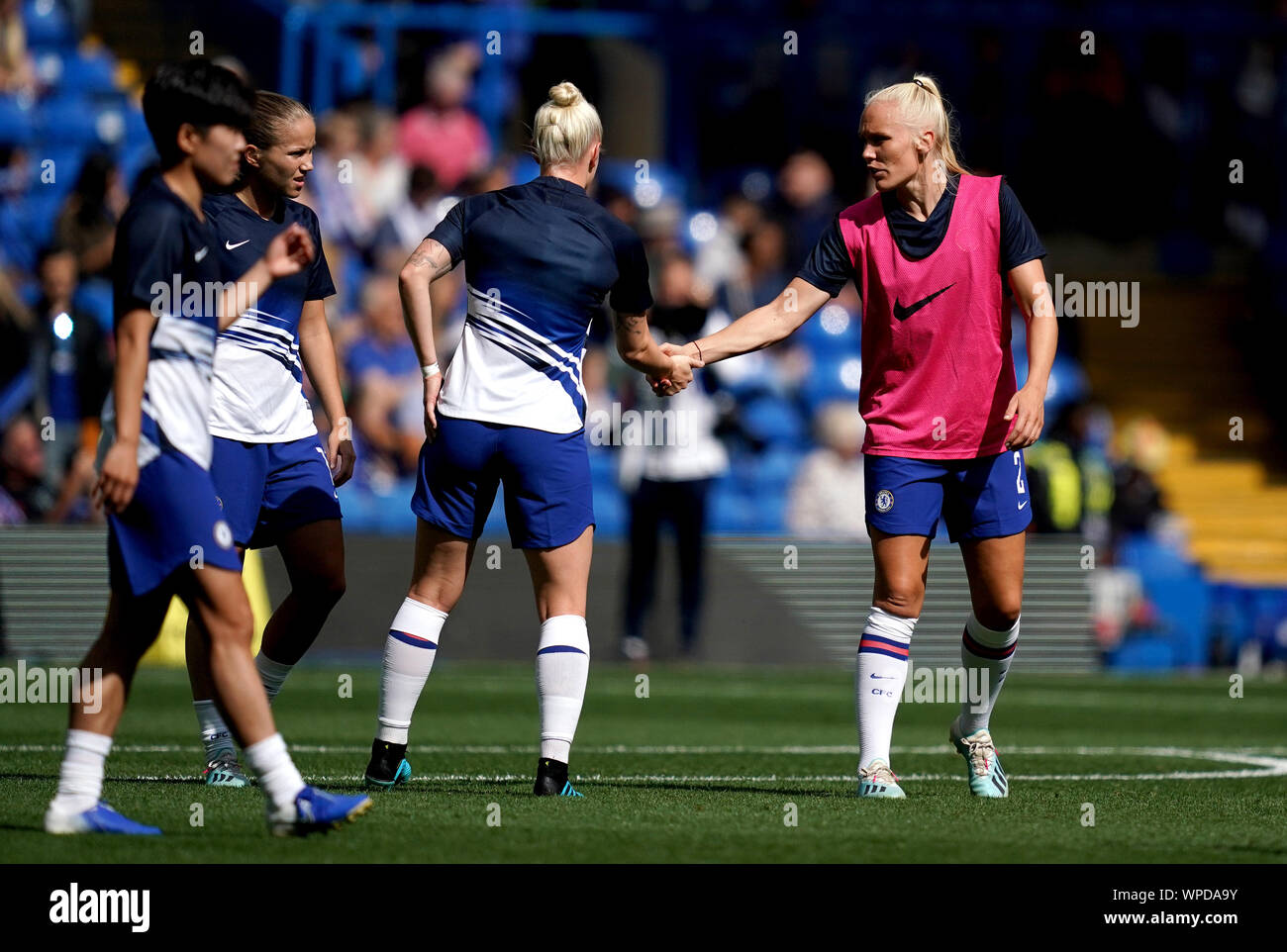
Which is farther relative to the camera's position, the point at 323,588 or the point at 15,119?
the point at 15,119

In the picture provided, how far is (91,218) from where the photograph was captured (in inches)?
601

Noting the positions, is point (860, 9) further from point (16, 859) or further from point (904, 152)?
point (16, 859)

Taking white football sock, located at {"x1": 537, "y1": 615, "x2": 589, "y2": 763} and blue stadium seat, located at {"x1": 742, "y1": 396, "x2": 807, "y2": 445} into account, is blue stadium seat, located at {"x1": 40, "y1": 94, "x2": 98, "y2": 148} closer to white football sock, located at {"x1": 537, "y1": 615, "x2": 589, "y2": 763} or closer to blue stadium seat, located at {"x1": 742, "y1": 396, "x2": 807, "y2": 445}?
blue stadium seat, located at {"x1": 742, "y1": 396, "x2": 807, "y2": 445}

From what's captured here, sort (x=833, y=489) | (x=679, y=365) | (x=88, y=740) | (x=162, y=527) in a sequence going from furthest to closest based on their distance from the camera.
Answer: (x=833, y=489)
(x=679, y=365)
(x=88, y=740)
(x=162, y=527)

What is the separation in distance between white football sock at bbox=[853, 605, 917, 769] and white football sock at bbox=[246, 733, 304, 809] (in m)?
2.21

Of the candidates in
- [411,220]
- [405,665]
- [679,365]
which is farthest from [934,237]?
[411,220]

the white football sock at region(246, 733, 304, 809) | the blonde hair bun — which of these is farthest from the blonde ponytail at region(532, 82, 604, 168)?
the white football sock at region(246, 733, 304, 809)

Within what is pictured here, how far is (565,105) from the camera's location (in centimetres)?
644

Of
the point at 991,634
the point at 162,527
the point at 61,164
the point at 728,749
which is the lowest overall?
the point at 728,749

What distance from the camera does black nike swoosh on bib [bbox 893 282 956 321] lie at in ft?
21.7

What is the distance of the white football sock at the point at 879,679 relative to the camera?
6543 mm

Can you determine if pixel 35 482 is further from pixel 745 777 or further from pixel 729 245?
pixel 745 777

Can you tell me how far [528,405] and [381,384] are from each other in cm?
935
